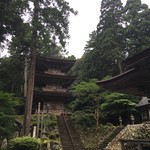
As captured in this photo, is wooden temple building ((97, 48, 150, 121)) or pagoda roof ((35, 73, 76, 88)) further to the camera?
pagoda roof ((35, 73, 76, 88))

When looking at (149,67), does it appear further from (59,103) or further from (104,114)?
(59,103)

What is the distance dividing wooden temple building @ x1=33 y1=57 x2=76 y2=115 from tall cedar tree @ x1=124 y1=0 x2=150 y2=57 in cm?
933

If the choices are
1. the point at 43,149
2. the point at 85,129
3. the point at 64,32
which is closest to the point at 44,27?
the point at 64,32

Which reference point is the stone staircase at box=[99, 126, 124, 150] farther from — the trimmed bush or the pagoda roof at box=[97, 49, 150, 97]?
the pagoda roof at box=[97, 49, 150, 97]

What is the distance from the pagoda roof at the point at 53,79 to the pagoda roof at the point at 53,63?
7.35 feet

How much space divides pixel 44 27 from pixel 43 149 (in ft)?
31.9

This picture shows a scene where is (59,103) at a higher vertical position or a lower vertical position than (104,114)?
higher

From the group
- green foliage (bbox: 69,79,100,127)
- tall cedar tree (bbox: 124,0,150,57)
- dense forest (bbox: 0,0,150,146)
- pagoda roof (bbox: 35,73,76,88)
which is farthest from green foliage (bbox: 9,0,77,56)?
tall cedar tree (bbox: 124,0,150,57)

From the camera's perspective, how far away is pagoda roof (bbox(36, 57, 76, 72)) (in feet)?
113

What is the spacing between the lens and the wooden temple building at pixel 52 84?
33219mm

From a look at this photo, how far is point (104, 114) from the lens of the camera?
92.0 feet

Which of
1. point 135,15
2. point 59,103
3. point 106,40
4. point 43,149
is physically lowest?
point 43,149

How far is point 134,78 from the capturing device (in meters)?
6.95

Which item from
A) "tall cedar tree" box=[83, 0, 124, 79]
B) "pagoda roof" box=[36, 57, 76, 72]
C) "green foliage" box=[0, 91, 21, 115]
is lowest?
"green foliage" box=[0, 91, 21, 115]
